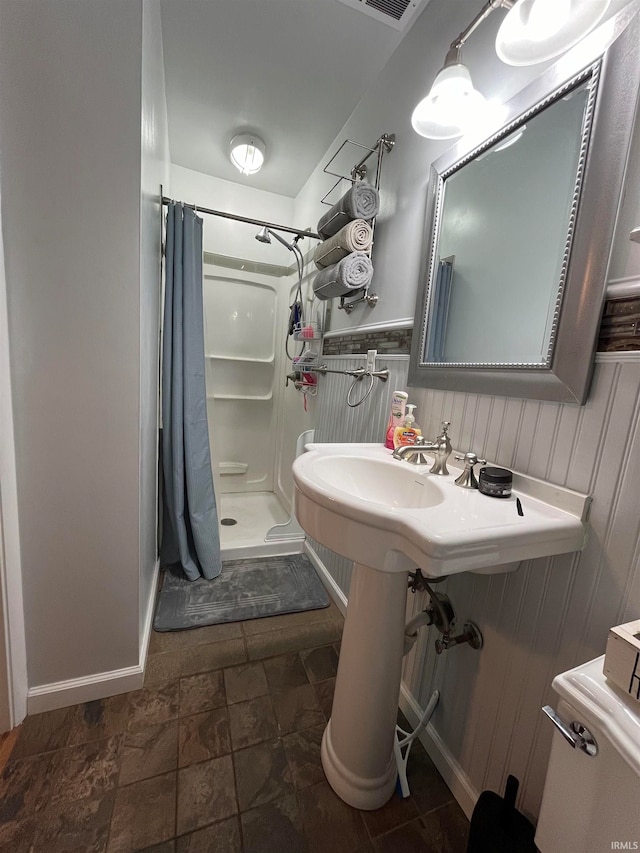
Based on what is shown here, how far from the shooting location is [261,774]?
953mm

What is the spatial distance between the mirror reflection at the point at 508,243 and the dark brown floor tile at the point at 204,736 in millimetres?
1358

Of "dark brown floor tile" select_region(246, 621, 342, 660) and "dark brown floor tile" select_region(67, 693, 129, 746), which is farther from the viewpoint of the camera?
"dark brown floor tile" select_region(246, 621, 342, 660)

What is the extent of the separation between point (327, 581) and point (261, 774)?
86 cm

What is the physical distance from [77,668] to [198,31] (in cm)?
239

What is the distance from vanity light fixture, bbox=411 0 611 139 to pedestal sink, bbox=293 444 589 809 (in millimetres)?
931

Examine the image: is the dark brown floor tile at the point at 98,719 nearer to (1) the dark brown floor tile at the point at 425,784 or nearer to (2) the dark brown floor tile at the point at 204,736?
(2) the dark brown floor tile at the point at 204,736

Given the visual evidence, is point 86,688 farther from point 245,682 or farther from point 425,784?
point 425,784

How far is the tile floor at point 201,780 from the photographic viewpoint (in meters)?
0.82

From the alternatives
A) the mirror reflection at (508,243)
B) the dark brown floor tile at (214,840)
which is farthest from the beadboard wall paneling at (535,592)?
the dark brown floor tile at (214,840)

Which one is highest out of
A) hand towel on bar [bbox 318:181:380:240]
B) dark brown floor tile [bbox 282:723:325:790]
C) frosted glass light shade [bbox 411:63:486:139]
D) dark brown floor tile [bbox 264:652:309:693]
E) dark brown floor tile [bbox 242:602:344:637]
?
frosted glass light shade [bbox 411:63:486:139]

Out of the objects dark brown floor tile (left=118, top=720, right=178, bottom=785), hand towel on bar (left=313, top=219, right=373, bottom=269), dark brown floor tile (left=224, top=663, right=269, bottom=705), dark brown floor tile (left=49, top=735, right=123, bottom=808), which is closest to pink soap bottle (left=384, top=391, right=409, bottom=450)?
hand towel on bar (left=313, top=219, right=373, bottom=269)

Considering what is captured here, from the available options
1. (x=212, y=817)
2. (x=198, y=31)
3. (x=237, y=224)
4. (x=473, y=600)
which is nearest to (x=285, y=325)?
(x=237, y=224)

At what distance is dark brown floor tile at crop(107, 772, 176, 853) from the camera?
2.63 ft

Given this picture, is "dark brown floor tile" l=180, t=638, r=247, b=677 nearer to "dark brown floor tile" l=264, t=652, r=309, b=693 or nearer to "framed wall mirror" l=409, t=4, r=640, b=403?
"dark brown floor tile" l=264, t=652, r=309, b=693
